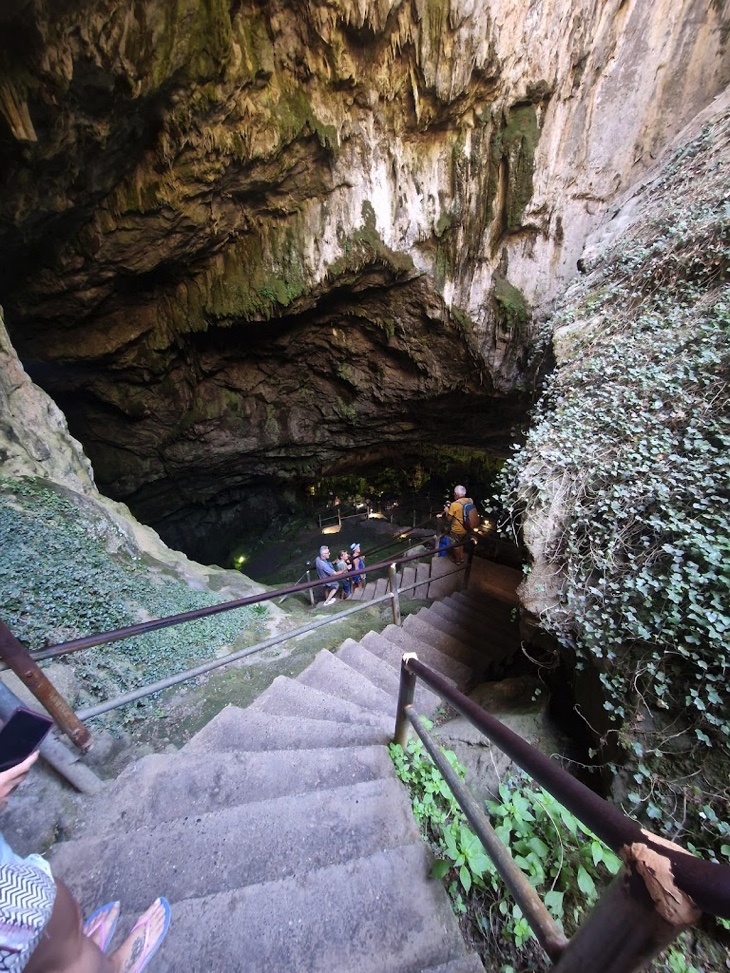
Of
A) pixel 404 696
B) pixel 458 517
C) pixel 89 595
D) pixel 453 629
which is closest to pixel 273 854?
pixel 404 696

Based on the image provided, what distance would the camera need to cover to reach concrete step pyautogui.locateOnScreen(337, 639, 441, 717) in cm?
316

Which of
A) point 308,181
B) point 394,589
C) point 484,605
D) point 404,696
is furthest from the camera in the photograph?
point 308,181

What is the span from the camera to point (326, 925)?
1331 millimetres

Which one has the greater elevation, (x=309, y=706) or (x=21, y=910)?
(x=21, y=910)

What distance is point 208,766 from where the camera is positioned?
201 cm

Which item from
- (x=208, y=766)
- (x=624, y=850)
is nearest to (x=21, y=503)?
(x=208, y=766)

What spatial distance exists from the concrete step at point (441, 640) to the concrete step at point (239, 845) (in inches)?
101

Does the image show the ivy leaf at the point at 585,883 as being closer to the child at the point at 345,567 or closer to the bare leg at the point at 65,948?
the bare leg at the point at 65,948

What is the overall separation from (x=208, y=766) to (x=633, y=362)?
4.91 meters

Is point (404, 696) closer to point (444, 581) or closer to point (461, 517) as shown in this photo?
point (461, 517)

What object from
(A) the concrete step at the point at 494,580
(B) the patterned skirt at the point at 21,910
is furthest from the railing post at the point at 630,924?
(A) the concrete step at the point at 494,580

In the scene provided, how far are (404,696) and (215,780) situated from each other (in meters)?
1.08

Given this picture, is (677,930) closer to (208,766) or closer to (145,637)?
(208,766)

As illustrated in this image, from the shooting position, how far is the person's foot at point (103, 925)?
4.28 feet
